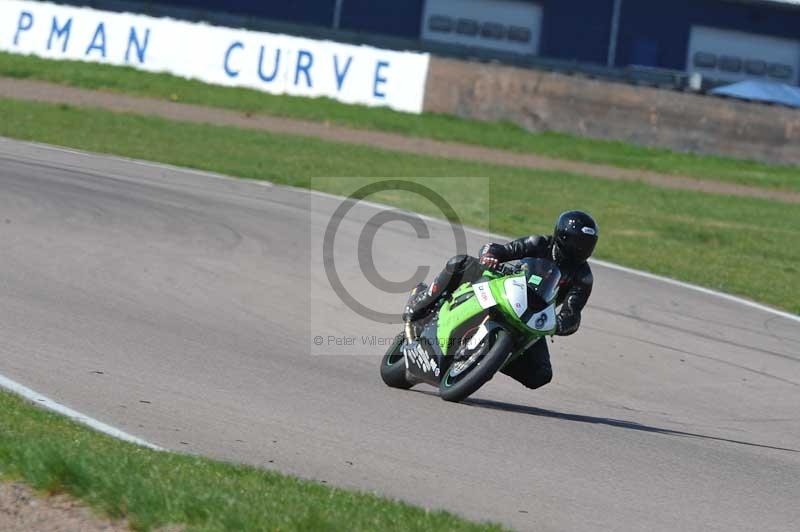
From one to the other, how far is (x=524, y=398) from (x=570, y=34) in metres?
37.7

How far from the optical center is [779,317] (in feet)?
46.3

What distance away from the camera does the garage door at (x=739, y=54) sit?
45094mm

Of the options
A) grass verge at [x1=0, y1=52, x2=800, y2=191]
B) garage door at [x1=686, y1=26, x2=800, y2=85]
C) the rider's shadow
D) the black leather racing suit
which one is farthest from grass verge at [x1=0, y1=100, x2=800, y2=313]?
garage door at [x1=686, y1=26, x2=800, y2=85]

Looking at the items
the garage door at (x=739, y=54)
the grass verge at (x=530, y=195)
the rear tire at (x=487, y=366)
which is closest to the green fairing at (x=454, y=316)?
the rear tire at (x=487, y=366)

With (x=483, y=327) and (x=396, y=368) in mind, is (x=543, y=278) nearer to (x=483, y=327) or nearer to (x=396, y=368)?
(x=483, y=327)

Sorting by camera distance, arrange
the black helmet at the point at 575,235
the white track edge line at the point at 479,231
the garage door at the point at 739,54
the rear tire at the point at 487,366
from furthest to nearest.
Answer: the garage door at the point at 739,54 → the white track edge line at the point at 479,231 → the black helmet at the point at 575,235 → the rear tire at the point at 487,366

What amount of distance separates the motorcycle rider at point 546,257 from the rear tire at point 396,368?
0.25m

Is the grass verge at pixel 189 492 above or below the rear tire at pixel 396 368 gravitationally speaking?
below

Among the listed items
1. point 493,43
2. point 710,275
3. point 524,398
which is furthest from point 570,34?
point 524,398

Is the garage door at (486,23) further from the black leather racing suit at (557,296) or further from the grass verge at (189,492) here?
the grass verge at (189,492)

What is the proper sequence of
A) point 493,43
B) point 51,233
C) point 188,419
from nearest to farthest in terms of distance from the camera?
point 188,419 < point 51,233 < point 493,43

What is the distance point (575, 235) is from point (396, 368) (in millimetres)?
1635

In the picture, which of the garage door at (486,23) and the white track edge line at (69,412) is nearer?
the white track edge line at (69,412)

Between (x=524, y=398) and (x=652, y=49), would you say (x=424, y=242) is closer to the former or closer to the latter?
(x=524, y=398)
